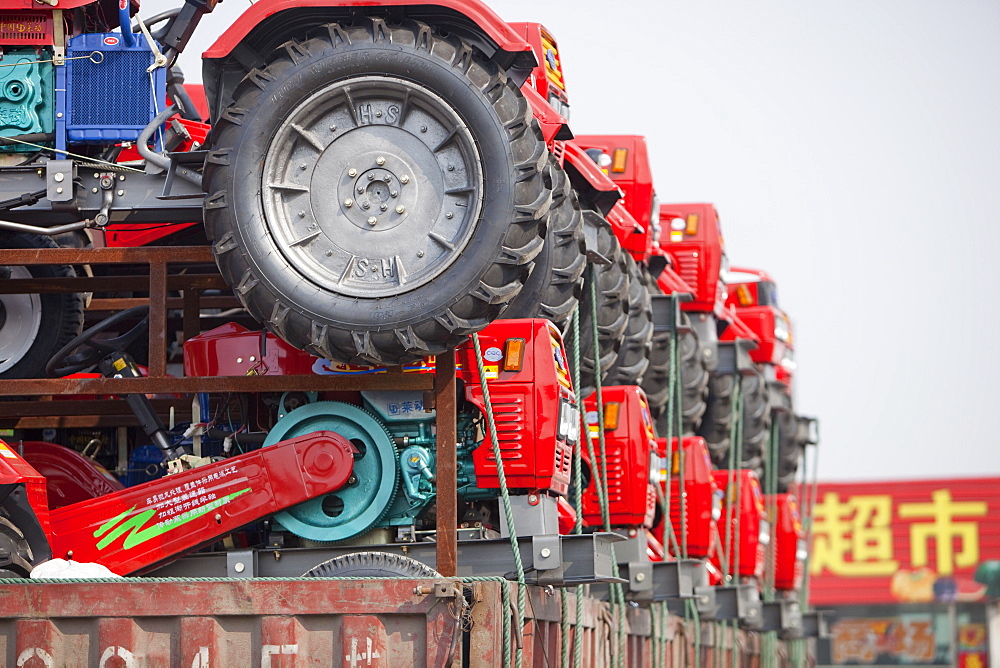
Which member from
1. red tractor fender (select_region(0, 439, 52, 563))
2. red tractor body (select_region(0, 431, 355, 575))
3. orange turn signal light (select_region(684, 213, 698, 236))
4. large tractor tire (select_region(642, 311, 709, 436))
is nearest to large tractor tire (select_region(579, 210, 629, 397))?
large tractor tire (select_region(642, 311, 709, 436))

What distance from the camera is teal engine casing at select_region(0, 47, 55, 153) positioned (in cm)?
796

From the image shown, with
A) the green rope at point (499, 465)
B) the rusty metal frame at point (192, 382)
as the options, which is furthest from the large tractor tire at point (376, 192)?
the green rope at point (499, 465)

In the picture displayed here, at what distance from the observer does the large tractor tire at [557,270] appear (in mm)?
9367

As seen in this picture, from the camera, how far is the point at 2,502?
7.01m

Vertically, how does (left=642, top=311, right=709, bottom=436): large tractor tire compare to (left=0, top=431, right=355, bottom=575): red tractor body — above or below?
above

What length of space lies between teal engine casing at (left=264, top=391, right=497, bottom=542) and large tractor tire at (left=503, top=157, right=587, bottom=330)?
1.54m

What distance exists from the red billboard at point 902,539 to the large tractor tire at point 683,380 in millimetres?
20954

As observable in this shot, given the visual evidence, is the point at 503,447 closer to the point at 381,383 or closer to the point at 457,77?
the point at 381,383

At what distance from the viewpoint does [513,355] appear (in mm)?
8133

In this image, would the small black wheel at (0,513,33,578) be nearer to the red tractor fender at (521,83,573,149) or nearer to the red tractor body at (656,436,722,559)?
the red tractor fender at (521,83,573,149)

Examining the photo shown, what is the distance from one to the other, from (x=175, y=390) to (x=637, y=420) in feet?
14.0

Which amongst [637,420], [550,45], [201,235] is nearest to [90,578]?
[201,235]

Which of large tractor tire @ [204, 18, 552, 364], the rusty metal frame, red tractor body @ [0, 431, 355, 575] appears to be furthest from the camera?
red tractor body @ [0, 431, 355, 575]

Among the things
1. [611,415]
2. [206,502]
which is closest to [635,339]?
[611,415]
